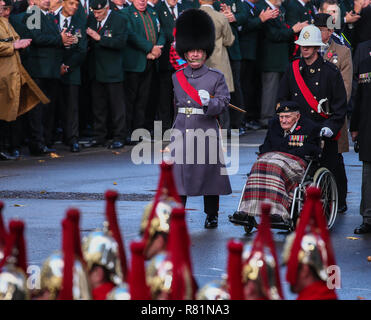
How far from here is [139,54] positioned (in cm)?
1545

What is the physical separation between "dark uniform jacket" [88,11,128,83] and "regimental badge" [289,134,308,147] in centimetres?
657

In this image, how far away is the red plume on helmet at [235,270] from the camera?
8.33 feet

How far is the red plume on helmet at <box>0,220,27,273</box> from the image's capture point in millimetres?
2726

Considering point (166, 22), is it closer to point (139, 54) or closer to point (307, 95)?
point (139, 54)

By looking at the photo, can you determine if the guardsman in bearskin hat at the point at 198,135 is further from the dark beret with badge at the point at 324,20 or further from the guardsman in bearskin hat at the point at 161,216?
the guardsman in bearskin hat at the point at 161,216

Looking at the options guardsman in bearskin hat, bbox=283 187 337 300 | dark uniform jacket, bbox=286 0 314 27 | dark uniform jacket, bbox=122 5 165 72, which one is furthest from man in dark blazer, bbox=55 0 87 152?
guardsman in bearskin hat, bbox=283 187 337 300

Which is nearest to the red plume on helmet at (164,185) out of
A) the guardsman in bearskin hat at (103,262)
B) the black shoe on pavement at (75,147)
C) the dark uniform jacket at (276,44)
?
the guardsman in bearskin hat at (103,262)

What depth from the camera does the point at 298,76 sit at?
930cm

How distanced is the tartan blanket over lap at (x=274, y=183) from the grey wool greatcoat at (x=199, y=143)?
596mm

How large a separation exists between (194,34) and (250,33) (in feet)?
28.2

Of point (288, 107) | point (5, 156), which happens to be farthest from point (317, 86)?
point (5, 156)

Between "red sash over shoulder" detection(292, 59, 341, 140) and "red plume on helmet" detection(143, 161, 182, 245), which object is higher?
"red plume on helmet" detection(143, 161, 182, 245)

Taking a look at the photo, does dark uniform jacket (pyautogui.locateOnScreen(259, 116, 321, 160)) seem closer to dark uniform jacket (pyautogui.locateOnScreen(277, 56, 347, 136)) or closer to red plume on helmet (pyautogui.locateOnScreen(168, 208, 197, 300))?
dark uniform jacket (pyautogui.locateOnScreen(277, 56, 347, 136))
